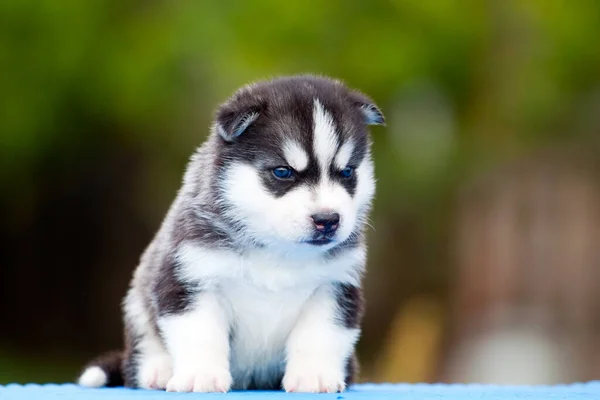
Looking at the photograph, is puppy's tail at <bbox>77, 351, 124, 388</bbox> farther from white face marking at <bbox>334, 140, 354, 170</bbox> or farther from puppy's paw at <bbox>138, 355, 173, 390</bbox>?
white face marking at <bbox>334, 140, 354, 170</bbox>

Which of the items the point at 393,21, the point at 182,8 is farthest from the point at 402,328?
the point at 182,8

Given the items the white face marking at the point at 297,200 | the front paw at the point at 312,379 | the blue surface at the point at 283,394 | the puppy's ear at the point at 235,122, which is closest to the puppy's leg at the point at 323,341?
the front paw at the point at 312,379

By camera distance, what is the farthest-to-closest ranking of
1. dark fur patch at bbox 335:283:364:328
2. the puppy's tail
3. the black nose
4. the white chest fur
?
the puppy's tail → dark fur patch at bbox 335:283:364:328 → the white chest fur → the black nose

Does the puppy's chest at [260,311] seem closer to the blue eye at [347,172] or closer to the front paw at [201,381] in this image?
the front paw at [201,381]

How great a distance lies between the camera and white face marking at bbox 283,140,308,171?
15.9 ft

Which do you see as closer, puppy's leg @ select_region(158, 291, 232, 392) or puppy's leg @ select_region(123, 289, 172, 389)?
puppy's leg @ select_region(158, 291, 232, 392)

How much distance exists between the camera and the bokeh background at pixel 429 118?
1203 centimetres

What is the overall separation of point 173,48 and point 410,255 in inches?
203

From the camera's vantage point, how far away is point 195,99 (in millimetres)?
13062

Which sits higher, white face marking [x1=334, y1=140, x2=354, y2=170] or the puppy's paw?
white face marking [x1=334, y1=140, x2=354, y2=170]

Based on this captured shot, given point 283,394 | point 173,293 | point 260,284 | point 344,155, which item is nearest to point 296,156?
point 344,155

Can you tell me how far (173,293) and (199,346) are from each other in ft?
1.07

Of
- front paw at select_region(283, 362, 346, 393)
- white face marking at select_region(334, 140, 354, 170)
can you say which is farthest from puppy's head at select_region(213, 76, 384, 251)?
front paw at select_region(283, 362, 346, 393)

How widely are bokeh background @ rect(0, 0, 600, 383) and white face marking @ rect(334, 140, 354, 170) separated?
681cm
